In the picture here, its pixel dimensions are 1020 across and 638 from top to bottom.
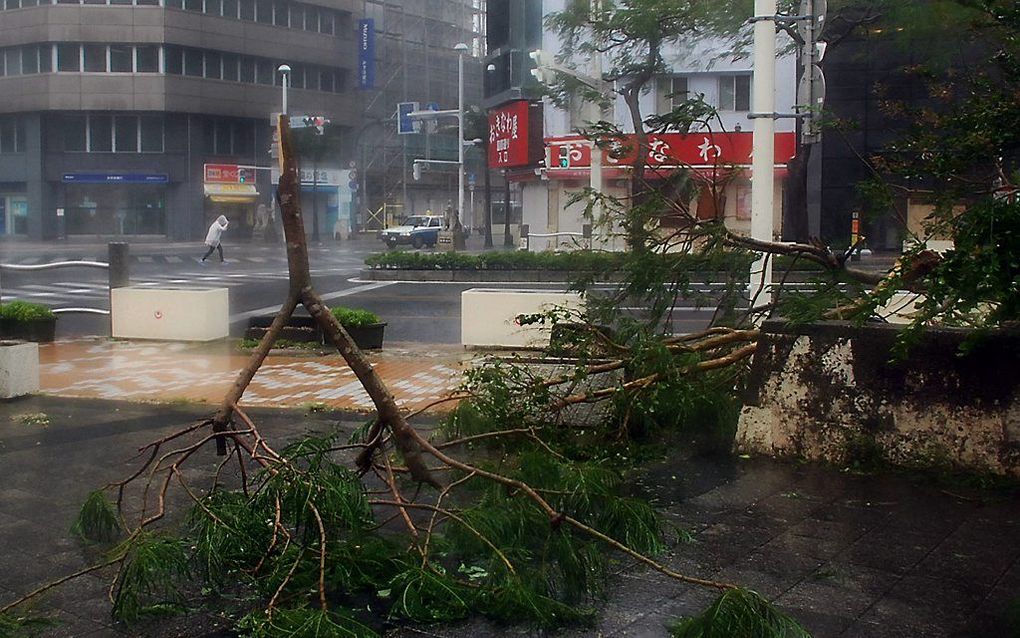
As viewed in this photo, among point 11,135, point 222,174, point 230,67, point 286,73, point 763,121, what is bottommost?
point 763,121

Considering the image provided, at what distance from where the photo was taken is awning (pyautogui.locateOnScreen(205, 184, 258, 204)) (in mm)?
35847

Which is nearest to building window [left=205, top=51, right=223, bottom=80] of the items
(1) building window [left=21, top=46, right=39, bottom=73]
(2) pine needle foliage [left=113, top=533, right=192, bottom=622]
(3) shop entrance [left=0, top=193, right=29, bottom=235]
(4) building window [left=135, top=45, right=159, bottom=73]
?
(4) building window [left=135, top=45, right=159, bottom=73]

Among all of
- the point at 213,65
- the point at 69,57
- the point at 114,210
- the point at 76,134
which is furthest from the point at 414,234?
the point at 213,65

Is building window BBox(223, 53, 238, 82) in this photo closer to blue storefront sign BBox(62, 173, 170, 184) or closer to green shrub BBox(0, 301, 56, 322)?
green shrub BBox(0, 301, 56, 322)

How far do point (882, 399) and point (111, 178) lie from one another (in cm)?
4521

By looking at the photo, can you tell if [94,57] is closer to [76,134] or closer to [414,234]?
[76,134]

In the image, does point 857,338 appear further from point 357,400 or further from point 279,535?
point 357,400

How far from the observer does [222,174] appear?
3538 cm

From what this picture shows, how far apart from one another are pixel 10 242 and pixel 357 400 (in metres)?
42.5

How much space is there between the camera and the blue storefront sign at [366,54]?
30.8 m

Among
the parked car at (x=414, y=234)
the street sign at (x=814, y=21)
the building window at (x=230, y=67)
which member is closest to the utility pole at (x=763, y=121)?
the street sign at (x=814, y=21)

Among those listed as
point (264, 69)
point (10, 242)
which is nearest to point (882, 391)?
point (264, 69)

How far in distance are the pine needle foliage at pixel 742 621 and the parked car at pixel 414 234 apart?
46611 mm

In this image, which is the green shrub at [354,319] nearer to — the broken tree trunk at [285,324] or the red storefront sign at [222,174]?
the broken tree trunk at [285,324]
